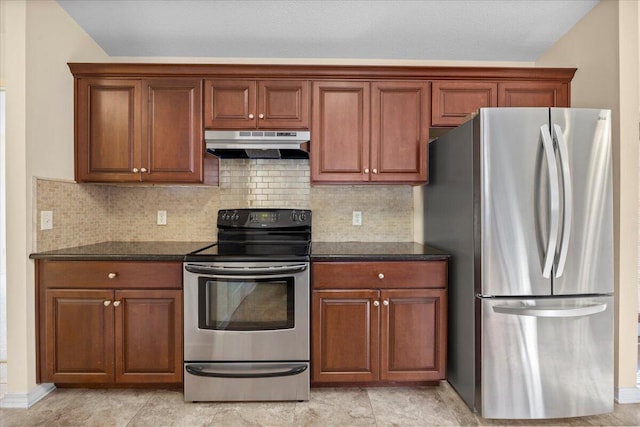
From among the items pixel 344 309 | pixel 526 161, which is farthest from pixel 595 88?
pixel 344 309

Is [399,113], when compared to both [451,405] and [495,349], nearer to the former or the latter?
[495,349]

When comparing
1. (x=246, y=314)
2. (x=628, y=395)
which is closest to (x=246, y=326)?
(x=246, y=314)

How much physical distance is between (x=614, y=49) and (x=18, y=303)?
3974mm

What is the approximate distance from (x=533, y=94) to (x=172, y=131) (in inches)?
104

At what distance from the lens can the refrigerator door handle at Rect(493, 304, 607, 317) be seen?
6.20 feet

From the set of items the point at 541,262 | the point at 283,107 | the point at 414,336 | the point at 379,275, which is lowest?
the point at 414,336

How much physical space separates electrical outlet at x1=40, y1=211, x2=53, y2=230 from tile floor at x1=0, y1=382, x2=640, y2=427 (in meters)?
1.07

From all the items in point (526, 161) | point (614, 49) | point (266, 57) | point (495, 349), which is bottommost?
point (495, 349)

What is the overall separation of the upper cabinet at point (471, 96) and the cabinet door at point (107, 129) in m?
2.18

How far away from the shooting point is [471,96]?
257 cm

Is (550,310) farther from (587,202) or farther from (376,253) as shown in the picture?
(376,253)

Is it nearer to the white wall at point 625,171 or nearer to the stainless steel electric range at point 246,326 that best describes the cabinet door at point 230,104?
the stainless steel electric range at point 246,326

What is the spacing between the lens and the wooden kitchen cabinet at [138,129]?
2518 millimetres

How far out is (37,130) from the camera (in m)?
2.21
